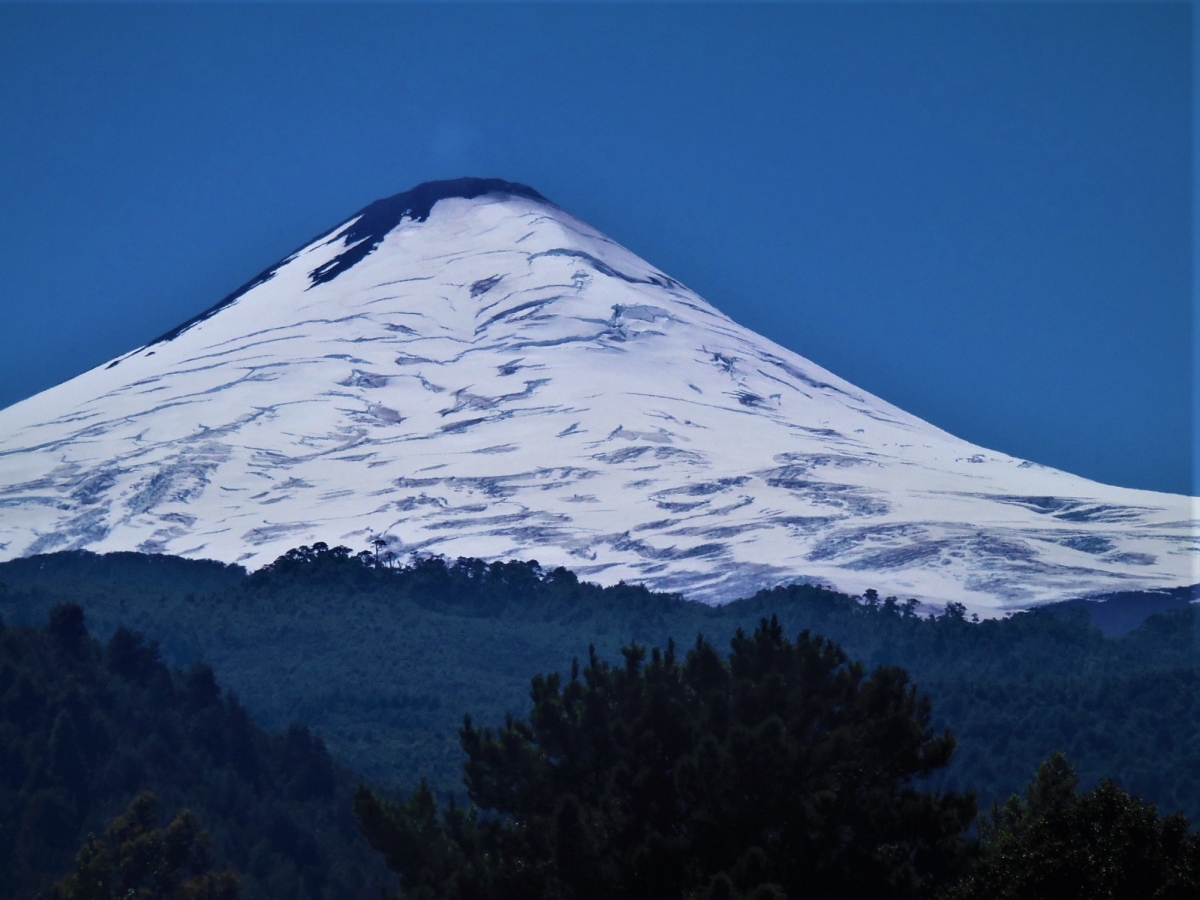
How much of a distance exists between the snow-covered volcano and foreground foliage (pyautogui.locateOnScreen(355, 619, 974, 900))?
3233 cm

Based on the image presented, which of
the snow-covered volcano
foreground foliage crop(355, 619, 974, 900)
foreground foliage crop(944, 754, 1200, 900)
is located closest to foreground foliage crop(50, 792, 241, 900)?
foreground foliage crop(355, 619, 974, 900)

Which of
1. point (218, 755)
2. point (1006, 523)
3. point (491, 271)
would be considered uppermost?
point (491, 271)

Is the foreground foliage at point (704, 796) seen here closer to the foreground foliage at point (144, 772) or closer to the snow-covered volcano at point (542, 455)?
the foreground foliage at point (144, 772)

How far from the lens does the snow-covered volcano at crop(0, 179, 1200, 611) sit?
191ft

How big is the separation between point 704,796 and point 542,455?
49740mm

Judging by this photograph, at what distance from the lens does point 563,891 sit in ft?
61.8

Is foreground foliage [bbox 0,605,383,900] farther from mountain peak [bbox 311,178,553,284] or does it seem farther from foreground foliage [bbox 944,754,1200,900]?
mountain peak [bbox 311,178,553,284]

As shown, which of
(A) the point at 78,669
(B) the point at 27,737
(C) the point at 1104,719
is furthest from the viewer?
(C) the point at 1104,719

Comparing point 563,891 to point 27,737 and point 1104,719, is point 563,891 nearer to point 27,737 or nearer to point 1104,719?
point 27,737

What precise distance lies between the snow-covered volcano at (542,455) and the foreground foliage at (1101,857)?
130 feet

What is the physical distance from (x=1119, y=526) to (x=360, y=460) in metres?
32.7

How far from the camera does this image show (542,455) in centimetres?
6881

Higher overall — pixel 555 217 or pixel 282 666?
pixel 555 217

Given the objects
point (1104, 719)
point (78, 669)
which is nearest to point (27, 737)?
point (78, 669)
